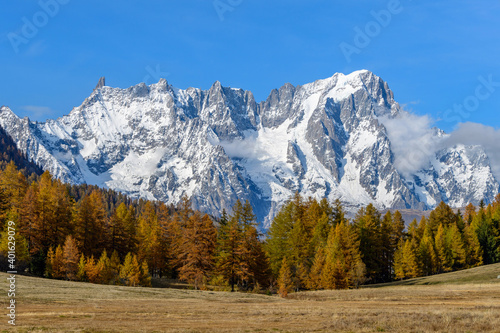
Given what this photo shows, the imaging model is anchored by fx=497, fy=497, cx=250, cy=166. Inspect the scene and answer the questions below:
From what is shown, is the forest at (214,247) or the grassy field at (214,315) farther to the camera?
the forest at (214,247)

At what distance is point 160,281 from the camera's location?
265ft

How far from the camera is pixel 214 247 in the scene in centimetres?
7900

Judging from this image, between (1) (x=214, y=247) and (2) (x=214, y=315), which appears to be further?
(1) (x=214, y=247)

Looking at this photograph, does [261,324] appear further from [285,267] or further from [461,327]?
[285,267]

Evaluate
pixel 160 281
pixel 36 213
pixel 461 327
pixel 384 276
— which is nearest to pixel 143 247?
pixel 160 281

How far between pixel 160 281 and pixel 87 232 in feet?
46.3

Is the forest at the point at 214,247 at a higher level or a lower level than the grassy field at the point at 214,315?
higher

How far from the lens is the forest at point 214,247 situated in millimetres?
71875

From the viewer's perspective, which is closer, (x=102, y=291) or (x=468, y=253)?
(x=102, y=291)

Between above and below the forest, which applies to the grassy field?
below

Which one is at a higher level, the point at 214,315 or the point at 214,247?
the point at 214,247

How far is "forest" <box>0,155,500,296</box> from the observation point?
7188cm

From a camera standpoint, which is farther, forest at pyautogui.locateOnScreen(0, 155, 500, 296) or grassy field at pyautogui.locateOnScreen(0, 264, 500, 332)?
forest at pyautogui.locateOnScreen(0, 155, 500, 296)

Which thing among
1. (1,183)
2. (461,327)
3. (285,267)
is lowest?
(461,327)
